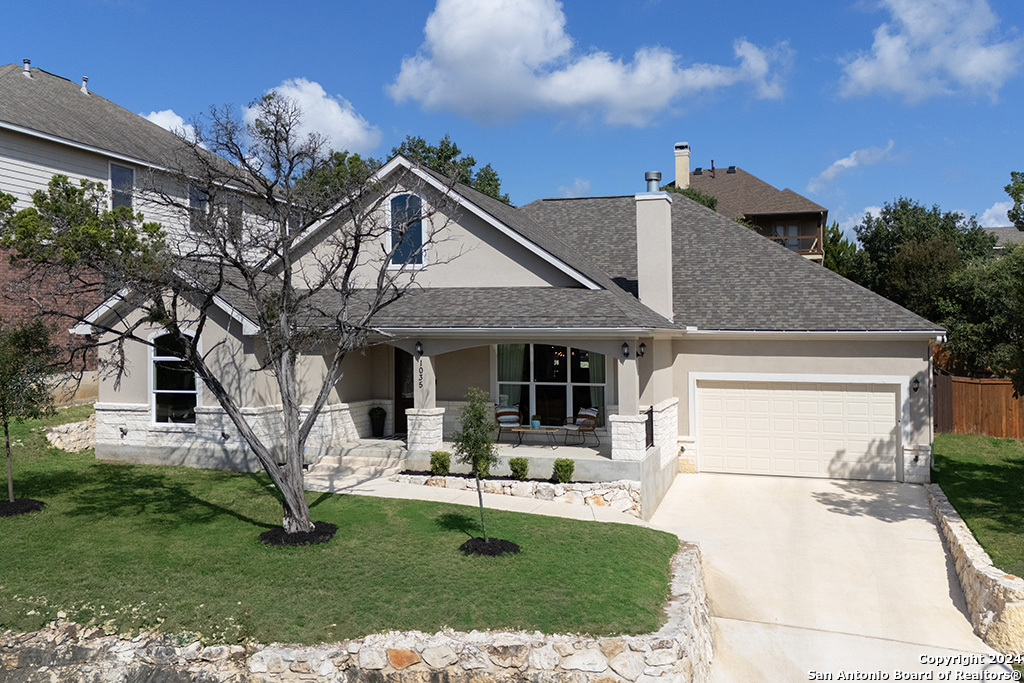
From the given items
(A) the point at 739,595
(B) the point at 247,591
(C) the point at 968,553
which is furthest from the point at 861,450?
(B) the point at 247,591

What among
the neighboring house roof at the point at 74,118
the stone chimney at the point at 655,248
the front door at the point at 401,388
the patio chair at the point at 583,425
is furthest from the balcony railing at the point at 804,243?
the neighboring house roof at the point at 74,118

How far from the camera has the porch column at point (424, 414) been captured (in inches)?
584

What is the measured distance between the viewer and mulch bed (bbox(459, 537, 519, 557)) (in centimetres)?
998

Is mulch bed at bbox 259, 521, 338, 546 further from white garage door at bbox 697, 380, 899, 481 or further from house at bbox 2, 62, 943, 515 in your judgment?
white garage door at bbox 697, 380, 899, 481

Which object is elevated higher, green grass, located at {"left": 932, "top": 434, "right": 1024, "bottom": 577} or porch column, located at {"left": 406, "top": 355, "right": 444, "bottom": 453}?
porch column, located at {"left": 406, "top": 355, "right": 444, "bottom": 453}

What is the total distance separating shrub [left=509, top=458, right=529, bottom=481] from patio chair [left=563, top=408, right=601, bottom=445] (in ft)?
4.80

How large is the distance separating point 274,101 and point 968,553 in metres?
11.8

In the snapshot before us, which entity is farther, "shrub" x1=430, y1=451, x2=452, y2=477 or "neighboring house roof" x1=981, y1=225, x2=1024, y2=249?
"neighboring house roof" x1=981, y1=225, x2=1024, y2=249

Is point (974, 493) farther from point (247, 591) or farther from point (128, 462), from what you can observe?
point (128, 462)

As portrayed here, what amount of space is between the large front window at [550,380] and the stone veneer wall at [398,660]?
8.73 m

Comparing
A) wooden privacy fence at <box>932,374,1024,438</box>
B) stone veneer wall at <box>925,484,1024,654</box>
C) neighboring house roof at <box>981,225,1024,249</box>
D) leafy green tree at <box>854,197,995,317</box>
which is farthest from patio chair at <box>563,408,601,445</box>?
neighboring house roof at <box>981,225,1024,249</box>

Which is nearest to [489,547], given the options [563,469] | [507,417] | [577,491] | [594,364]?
[577,491]

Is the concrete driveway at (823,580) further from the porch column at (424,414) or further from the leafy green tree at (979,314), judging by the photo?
the leafy green tree at (979,314)

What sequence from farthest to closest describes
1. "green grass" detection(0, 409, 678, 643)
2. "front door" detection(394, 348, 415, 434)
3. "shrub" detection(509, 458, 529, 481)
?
"front door" detection(394, 348, 415, 434), "shrub" detection(509, 458, 529, 481), "green grass" detection(0, 409, 678, 643)
